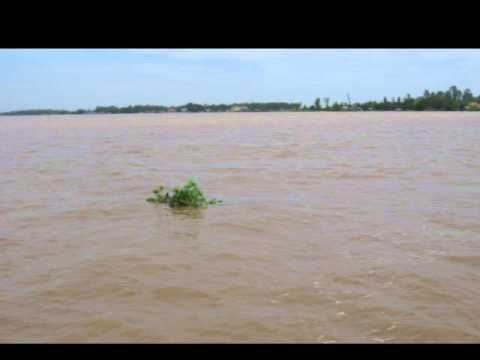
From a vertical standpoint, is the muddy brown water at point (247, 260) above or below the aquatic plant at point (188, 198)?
below

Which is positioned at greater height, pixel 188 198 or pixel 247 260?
pixel 188 198

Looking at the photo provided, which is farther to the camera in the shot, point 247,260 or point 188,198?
point 188,198

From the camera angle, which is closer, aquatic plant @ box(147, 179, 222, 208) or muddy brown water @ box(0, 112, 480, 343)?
muddy brown water @ box(0, 112, 480, 343)

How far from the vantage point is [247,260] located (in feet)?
18.2

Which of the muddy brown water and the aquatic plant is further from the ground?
the aquatic plant

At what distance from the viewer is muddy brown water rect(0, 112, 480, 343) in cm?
383

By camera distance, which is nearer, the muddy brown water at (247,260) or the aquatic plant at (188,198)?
the muddy brown water at (247,260)

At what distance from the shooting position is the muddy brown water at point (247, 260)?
12.6 ft
